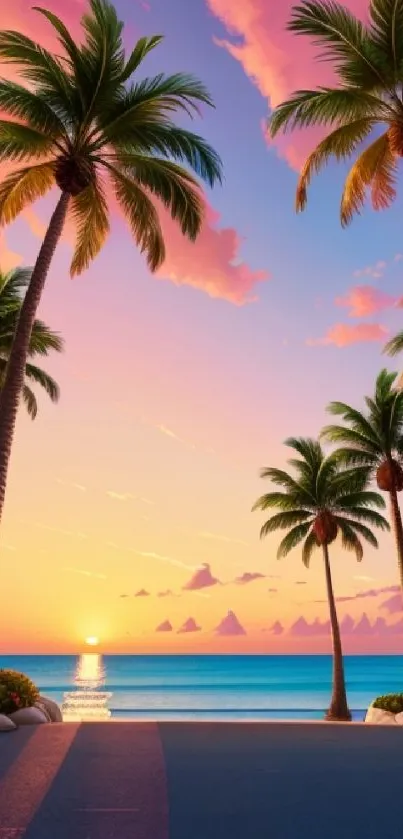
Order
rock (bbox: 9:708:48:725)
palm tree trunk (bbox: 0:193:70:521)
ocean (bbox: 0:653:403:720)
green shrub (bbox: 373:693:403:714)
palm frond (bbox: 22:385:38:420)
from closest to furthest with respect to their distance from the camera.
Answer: rock (bbox: 9:708:48:725) → palm tree trunk (bbox: 0:193:70:521) → green shrub (bbox: 373:693:403:714) → palm frond (bbox: 22:385:38:420) → ocean (bbox: 0:653:403:720)

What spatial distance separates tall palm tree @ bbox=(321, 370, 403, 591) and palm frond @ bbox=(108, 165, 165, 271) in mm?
13523

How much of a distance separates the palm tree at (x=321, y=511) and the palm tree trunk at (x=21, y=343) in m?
A: 19.3

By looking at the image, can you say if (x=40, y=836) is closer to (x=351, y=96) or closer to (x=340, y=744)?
(x=340, y=744)

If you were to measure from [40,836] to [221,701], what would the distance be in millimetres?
68961

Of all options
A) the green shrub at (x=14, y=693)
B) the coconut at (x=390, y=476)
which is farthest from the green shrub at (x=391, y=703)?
the green shrub at (x=14, y=693)

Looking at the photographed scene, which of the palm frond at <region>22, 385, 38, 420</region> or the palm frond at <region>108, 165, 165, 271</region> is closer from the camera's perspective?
the palm frond at <region>108, 165, 165, 271</region>

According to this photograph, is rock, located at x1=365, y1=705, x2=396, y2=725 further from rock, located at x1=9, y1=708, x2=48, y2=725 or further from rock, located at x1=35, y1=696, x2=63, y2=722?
rock, located at x1=9, y1=708, x2=48, y2=725

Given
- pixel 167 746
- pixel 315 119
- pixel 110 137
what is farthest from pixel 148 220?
pixel 167 746

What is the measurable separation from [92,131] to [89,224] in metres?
2.68

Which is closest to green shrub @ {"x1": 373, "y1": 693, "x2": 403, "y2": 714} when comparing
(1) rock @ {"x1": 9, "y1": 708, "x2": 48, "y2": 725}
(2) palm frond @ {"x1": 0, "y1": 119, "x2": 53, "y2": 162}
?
(1) rock @ {"x1": 9, "y1": 708, "x2": 48, "y2": 725}

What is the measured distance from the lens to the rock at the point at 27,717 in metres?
10.6

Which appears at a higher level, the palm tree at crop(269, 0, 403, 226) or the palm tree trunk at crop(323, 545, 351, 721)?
the palm tree at crop(269, 0, 403, 226)

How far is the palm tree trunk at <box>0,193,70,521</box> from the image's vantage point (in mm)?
11492

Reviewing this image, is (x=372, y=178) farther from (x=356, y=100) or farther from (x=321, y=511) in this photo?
(x=321, y=511)
